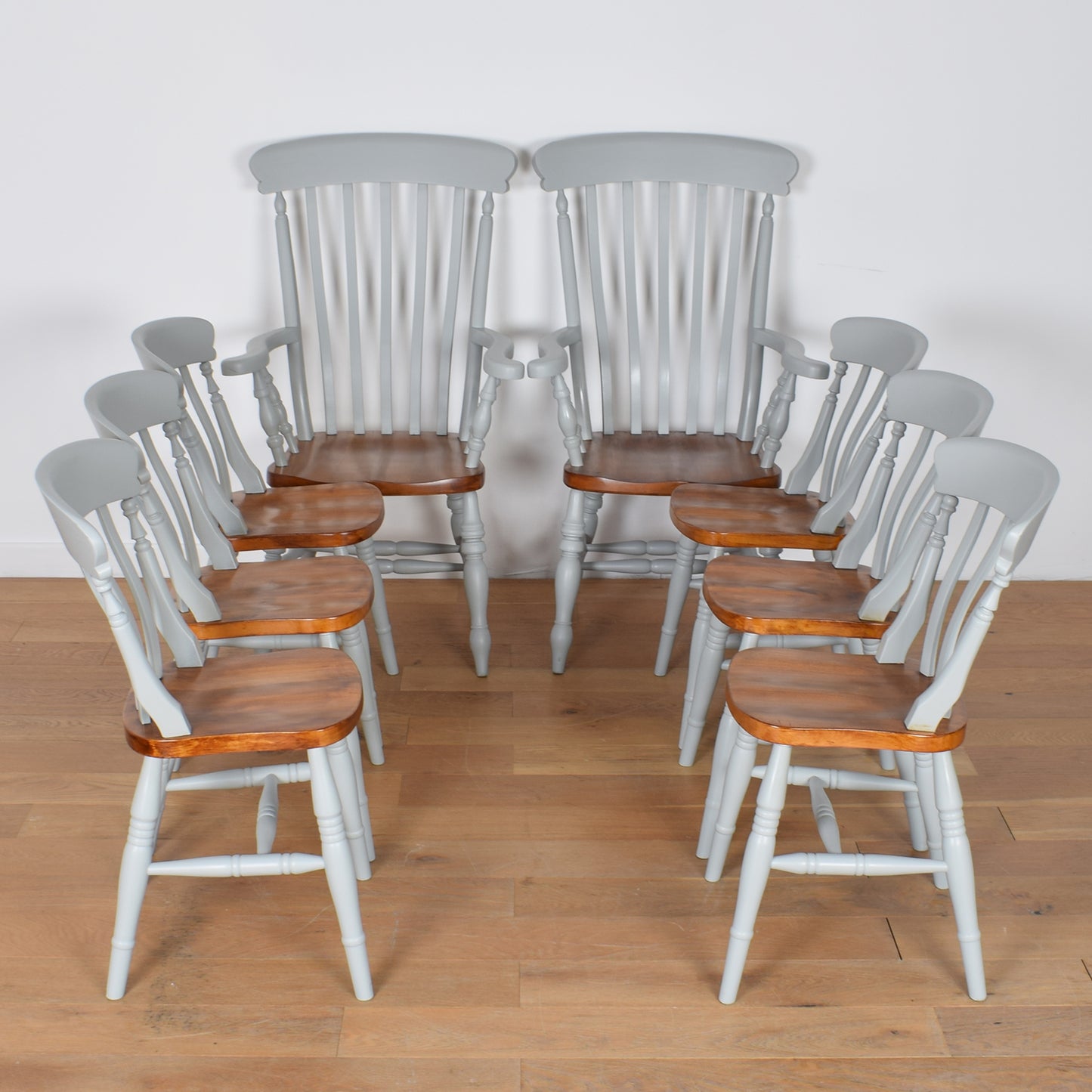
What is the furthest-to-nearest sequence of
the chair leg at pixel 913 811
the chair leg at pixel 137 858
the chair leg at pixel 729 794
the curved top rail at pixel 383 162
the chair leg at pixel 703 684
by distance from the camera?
the curved top rail at pixel 383 162
the chair leg at pixel 703 684
the chair leg at pixel 913 811
the chair leg at pixel 729 794
the chair leg at pixel 137 858

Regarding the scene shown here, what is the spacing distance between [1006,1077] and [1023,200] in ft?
6.24

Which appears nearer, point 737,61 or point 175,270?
point 737,61

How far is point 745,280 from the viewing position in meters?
2.62

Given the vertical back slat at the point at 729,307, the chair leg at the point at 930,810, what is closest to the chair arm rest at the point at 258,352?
the vertical back slat at the point at 729,307

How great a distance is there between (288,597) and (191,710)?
33cm

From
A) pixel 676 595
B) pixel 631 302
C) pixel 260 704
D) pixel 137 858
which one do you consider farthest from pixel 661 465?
pixel 137 858

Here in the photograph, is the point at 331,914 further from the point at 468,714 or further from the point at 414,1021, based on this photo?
the point at 468,714

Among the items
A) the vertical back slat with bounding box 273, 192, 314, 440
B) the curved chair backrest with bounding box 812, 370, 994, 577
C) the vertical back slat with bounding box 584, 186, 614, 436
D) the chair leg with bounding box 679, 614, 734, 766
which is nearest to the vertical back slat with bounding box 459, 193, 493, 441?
the vertical back slat with bounding box 584, 186, 614, 436

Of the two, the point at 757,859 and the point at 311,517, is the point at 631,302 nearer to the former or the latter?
the point at 311,517

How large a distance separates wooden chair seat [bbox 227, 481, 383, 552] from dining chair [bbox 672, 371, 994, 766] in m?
0.60

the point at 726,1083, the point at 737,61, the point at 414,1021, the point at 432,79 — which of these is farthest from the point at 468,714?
the point at 737,61

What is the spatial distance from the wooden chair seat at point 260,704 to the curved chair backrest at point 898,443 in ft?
3.02

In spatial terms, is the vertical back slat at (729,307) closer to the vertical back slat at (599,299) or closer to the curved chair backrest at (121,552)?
the vertical back slat at (599,299)

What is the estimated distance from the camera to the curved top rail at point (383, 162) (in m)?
2.41
